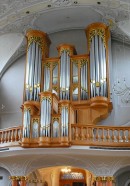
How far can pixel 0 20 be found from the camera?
1573 centimetres

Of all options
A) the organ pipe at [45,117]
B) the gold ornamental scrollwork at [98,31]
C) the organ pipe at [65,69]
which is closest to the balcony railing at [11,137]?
the organ pipe at [45,117]

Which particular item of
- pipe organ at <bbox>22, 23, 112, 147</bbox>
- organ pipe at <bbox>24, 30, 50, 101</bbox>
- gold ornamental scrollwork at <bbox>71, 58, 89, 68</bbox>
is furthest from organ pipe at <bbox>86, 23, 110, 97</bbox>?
organ pipe at <bbox>24, 30, 50, 101</bbox>

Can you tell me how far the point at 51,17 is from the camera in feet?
54.5

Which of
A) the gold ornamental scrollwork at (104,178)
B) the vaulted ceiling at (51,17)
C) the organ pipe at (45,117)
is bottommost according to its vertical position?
the gold ornamental scrollwork at (104,178)

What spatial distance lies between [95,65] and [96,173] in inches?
181

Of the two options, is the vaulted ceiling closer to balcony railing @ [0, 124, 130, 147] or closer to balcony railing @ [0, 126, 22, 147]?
balcony railing @ [0, 126, 22, 147]

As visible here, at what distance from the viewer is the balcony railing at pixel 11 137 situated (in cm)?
1369

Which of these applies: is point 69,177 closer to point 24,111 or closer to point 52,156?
point 52,156

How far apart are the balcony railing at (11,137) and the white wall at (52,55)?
8.56 ft

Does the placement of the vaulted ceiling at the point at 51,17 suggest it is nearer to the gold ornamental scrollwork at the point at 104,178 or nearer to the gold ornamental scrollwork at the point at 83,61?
the gold ornamental scrollwork at the point at 83,61

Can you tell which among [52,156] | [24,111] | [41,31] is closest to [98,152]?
[52,156]

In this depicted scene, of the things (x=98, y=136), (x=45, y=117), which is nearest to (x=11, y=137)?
(x=45, y=117)

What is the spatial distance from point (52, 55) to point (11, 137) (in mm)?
5233

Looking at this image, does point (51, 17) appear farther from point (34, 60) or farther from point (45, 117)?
point (45, 117)
